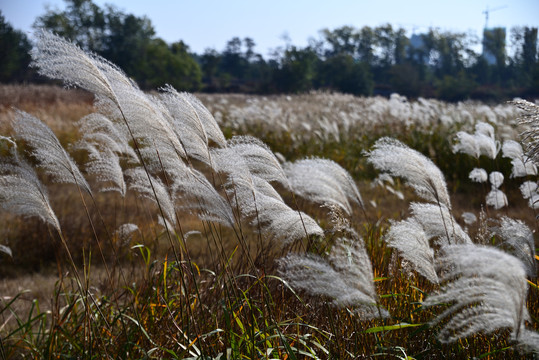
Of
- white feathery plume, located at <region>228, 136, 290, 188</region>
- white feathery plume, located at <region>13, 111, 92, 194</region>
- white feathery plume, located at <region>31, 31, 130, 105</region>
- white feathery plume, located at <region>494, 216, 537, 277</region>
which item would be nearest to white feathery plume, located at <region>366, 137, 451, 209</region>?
white feathery plume, located at <region>494, 216, 537, 277</region>

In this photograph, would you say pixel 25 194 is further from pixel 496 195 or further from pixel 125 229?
pixel 496 195

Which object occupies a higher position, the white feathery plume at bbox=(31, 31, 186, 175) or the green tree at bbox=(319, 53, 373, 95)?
the green tree at bbox=(319, 53, 373, 95)

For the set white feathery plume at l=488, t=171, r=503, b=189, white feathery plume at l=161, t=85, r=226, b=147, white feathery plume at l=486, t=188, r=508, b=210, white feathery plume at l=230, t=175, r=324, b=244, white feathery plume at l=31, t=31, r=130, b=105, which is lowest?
white feathery plume at l=486, t=188, r=508, b=210

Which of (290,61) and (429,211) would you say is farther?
(290,61)

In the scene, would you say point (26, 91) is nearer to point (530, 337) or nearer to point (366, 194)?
point (366, 194)

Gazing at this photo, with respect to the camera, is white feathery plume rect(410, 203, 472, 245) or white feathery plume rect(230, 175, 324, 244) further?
white feathery plume rect(410, 203, 472, 245)

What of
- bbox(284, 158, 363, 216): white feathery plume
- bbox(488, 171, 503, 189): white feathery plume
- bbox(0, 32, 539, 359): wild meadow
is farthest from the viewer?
bbox(488, 171, 503, 189): white feathery plume

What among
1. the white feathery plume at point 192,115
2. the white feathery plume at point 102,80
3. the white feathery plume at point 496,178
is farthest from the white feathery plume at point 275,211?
the white feathery plume at point 496,178

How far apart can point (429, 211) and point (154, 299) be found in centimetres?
163

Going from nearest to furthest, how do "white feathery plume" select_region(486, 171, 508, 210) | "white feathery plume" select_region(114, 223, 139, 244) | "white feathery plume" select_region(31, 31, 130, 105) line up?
"white feathery plume" select_region(31, 31, 130, 105) → "white feathery plume" select_region(114, 223, 139, 244) → "white feathery plume" select_region(486, 171, 508, 210)

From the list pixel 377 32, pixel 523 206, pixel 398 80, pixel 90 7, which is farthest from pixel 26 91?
pixel 377 32

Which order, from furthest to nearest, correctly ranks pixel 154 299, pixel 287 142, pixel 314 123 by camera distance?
pixel 314 123
pixel 287 142
pixel 154 299

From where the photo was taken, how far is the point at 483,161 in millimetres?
7711

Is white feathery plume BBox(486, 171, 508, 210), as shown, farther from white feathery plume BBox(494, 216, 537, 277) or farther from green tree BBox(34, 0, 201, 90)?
green tree BBox(34, 0, 201, 90)
